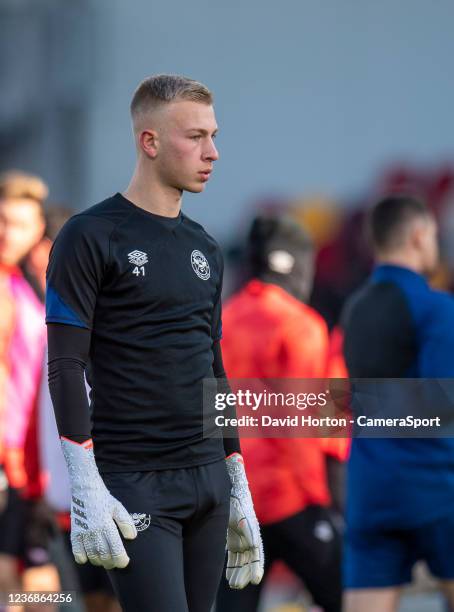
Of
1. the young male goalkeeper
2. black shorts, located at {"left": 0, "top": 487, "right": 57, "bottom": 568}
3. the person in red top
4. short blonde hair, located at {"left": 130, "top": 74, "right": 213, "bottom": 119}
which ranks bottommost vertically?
black shorts, located at {"left": 0, "top": 487, "right": 57, "bottom": 568}

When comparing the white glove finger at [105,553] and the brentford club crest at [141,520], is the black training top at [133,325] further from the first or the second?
the white glove finger at [105,553]

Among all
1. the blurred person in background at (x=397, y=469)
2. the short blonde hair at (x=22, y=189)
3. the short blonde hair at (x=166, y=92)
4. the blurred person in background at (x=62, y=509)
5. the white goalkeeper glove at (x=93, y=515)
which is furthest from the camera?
the short blonde hair at (x=22, y=189)

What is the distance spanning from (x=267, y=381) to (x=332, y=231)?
5.18 m

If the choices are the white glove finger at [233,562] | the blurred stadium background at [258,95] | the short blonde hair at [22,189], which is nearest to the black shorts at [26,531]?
the short blonde hair at [22,189]

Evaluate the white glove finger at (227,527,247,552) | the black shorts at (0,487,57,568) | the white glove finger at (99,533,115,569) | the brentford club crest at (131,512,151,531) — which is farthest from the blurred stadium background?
the white glove finger at (99,533,115,569)

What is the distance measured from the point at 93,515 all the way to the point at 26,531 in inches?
111

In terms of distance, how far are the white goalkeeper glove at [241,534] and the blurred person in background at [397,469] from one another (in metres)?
1.10

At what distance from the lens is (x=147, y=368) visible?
2994 millimetres

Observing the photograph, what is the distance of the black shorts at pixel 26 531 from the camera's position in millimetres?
5473

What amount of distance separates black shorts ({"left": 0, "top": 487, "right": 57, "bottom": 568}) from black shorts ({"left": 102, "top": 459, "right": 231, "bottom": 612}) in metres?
2.45

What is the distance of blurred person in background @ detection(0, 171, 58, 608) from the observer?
214 inches

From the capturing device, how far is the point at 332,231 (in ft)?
32.3

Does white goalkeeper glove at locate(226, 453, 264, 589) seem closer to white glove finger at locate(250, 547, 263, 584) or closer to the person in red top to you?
white glove finger at locate(250, 547, 263, 584)

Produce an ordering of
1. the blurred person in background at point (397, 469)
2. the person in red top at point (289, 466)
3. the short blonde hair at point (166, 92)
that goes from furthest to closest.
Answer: the person in red top at point (289, 466) < the blurred person in background at point (397, 469) < the short blonde hair at point (166, 92)
